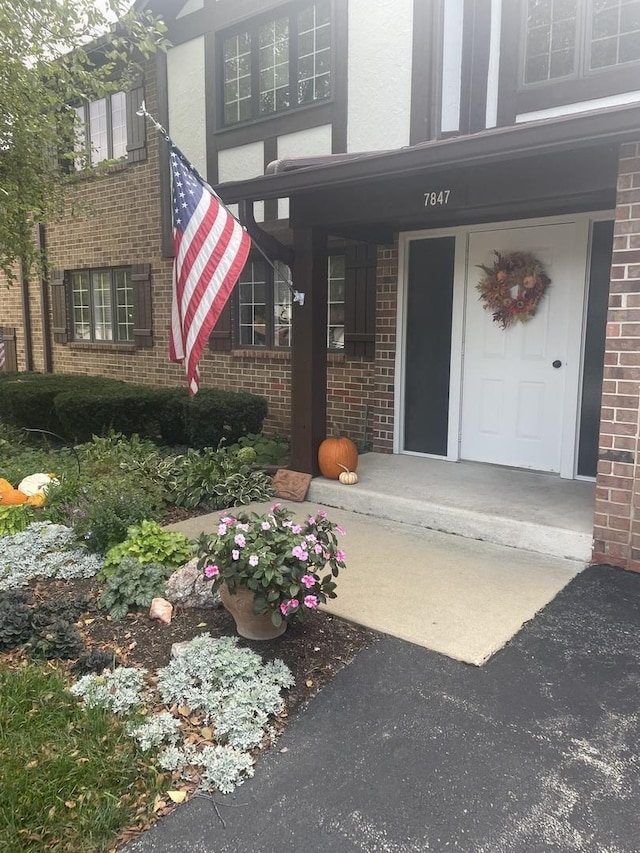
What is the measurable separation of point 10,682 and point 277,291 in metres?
6.04

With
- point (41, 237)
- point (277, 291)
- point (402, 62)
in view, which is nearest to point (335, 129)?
point (402, 62)

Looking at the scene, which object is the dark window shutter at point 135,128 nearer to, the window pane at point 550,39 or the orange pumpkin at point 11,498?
the orange pumpkin at point 11,498

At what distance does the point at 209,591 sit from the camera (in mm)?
3537

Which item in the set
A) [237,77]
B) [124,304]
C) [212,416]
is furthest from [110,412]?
[237,77]

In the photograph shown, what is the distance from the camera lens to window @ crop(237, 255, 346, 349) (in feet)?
24.3

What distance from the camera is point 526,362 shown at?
587 centimetres

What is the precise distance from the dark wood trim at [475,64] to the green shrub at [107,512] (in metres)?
4.03

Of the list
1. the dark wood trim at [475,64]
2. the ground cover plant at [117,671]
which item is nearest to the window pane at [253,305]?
the dark wood trim at [475,64]

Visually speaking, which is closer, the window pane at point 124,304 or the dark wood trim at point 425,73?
the dark wood trim at point 425,73

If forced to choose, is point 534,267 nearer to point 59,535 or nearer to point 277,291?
point 277,291

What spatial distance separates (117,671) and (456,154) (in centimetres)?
366

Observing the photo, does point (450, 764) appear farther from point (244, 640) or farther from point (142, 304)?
point (142, 304)

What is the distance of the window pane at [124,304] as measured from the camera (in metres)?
10.2

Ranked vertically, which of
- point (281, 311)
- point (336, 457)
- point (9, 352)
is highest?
point (281, 311)
